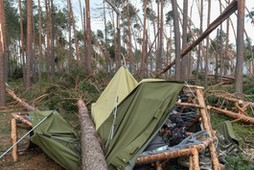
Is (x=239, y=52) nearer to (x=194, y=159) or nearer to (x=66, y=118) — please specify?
(x=194, y=159)

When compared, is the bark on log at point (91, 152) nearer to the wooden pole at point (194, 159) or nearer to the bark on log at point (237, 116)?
the wooden pole at point (194, 159)

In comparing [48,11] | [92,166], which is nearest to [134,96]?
[92,166]

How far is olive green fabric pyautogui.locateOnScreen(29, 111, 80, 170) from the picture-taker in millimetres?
3449

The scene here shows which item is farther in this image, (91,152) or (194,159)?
(91,152)

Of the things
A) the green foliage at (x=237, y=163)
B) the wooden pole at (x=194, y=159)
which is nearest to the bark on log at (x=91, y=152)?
the wooden pole at (x=194, y=159)

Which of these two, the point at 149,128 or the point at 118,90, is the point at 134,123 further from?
the point at 118,90

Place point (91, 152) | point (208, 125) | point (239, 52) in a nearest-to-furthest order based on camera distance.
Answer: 1. point (91, 152)
2. point (208, 125)
3. point (239, 52)

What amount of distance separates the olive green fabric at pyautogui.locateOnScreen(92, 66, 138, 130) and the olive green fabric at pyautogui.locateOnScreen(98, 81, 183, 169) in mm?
477

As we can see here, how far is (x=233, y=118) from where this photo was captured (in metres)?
6.39

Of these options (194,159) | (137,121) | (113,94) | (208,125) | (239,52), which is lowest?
(194,159)

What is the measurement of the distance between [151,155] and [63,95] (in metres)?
4.97

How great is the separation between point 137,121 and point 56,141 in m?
1.32

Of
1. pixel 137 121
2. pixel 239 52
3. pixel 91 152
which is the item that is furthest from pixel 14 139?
pixel 239 52

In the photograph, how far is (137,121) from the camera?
11.8ft
